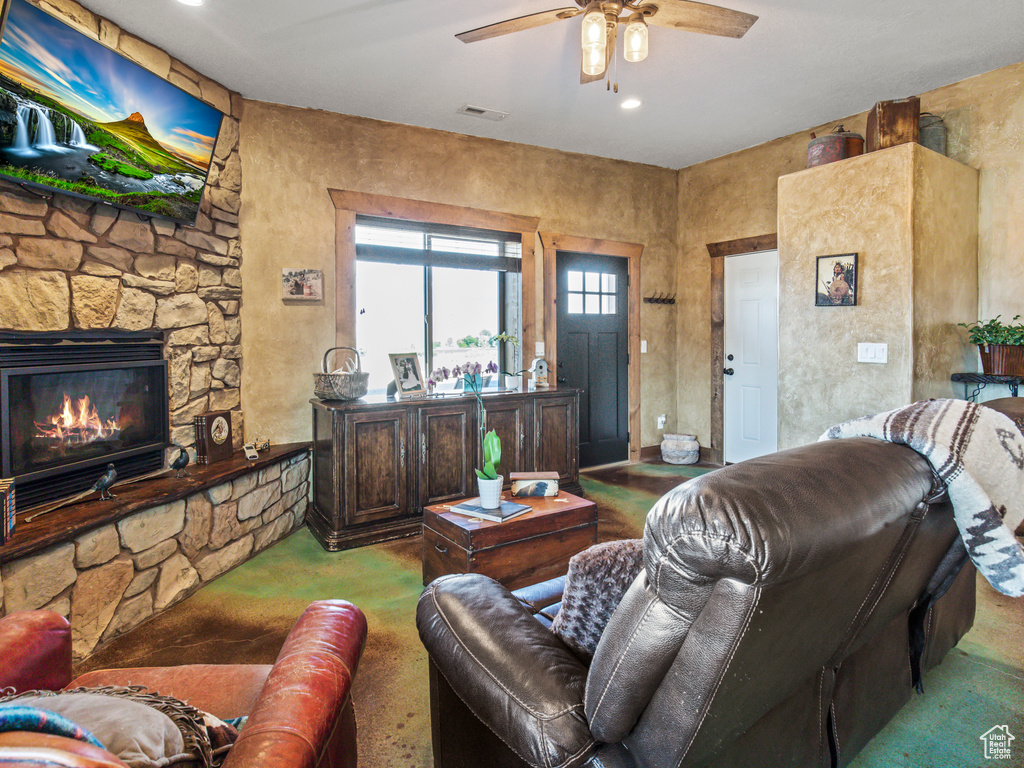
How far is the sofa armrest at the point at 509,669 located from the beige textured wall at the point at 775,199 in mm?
3727

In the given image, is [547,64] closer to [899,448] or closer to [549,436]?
[549,436]

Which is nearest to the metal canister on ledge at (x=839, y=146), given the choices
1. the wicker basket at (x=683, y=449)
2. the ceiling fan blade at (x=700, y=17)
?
the ceiling fan blade at (x=700, y=17)

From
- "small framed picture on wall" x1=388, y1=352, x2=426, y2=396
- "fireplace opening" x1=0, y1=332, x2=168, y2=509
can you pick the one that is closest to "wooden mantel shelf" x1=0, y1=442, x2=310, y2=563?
"fireplace opening" x1=0, y1=332, x2=168, y2=509

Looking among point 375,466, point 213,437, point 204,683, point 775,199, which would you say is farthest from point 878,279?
point 213,437

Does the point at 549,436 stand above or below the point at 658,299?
below

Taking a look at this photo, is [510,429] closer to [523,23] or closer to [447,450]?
[447,450]

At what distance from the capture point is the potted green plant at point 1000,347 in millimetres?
3443

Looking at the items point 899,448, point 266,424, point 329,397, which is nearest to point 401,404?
point 329,397

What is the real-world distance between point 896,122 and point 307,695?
4303 mm

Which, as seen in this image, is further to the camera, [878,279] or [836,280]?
[836,280]

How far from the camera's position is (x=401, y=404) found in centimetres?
380

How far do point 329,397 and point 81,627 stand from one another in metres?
1.80

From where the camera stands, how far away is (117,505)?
2531 mm

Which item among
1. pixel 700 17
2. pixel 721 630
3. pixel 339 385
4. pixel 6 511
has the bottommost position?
pixel 6 511
